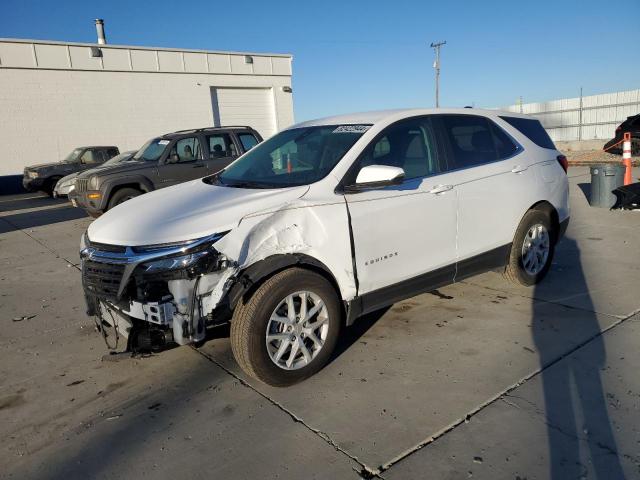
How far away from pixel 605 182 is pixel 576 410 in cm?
A: 712

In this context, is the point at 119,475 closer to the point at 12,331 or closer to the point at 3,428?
the point at 3,428

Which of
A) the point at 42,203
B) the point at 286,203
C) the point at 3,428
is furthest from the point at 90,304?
the point at 42,203

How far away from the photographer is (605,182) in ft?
27.8

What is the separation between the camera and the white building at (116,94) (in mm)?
17500

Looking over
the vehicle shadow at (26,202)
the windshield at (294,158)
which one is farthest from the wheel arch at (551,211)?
the vehicle shadow at (26,202)

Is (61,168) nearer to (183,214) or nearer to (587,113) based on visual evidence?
(183,214)

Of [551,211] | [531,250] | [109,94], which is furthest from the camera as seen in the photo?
[109,94]

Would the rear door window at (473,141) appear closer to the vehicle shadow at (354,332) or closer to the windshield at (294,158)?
the windshield at (294,158)

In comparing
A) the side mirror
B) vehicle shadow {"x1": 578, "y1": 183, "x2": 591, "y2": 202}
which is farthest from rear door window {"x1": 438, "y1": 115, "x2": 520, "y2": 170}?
vehicle shadow {"x1": 578, "y1": 183, "x2": 591, "y2": 202}

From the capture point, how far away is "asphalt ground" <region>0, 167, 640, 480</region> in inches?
95.0

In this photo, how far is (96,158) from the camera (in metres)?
15.5

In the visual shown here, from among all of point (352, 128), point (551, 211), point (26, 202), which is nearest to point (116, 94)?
point (26, 202)

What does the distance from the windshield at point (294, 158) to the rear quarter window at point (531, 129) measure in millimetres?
1876

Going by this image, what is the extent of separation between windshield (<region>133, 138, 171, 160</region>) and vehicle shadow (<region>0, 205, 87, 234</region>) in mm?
2633
